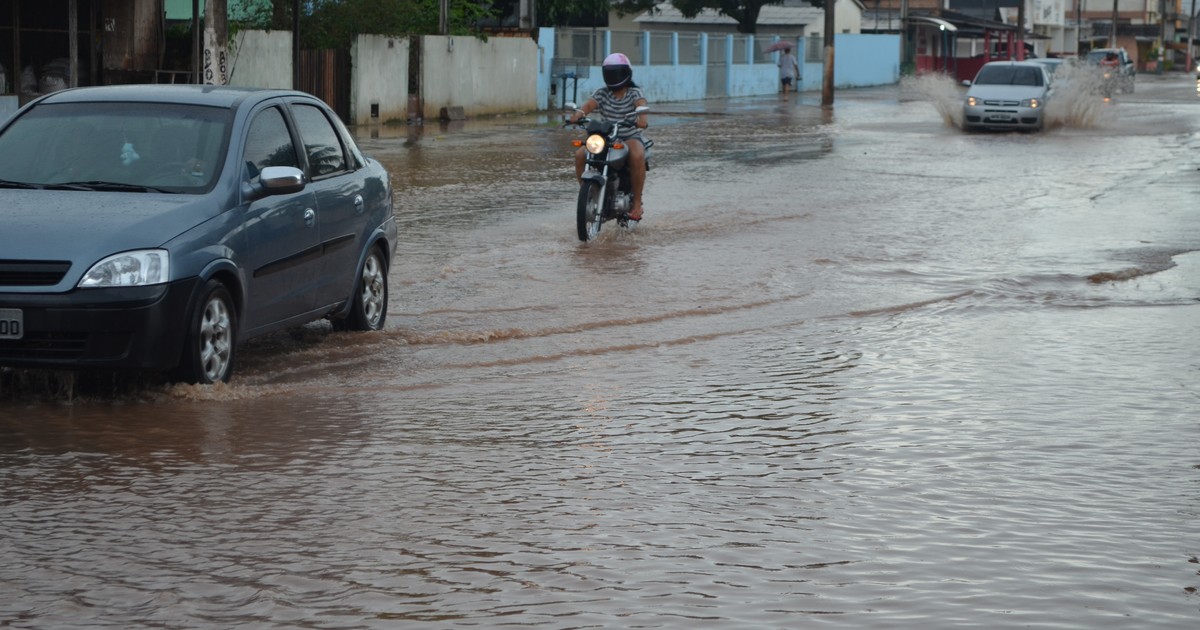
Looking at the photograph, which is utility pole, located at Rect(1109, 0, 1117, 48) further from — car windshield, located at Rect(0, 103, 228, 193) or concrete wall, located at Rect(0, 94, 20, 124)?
car windshield, located at Rect(0, 103, 228, 193)

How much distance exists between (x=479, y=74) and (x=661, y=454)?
107ft

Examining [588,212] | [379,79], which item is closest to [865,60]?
[379,79]

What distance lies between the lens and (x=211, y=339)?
764cm

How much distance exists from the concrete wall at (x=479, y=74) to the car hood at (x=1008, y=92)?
1135cm

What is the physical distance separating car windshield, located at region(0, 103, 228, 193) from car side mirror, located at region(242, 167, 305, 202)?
0.19 meters

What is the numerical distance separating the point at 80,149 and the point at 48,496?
9.16ft

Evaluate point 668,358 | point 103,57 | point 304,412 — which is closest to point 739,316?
point 668,358

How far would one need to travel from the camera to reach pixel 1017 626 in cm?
459

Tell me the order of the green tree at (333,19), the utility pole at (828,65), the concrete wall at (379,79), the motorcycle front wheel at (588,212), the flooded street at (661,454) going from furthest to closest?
the utility pole at (828,65)
the green tree at (333,19)
the concrete wall at (379,79)
the motorcycle front wheel at (588,212)
the flooded street at (661,454)

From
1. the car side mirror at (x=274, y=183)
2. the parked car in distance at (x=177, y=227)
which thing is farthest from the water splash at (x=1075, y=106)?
the car side mirror at (x=274, y=183)

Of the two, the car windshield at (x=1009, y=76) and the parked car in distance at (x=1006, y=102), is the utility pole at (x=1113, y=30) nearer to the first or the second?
the car windshield at (x=1009, y=76)

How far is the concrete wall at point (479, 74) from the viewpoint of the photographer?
36.3m

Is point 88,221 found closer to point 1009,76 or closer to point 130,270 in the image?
point 130,270

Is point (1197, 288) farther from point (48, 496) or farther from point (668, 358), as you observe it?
point (48, 496)
